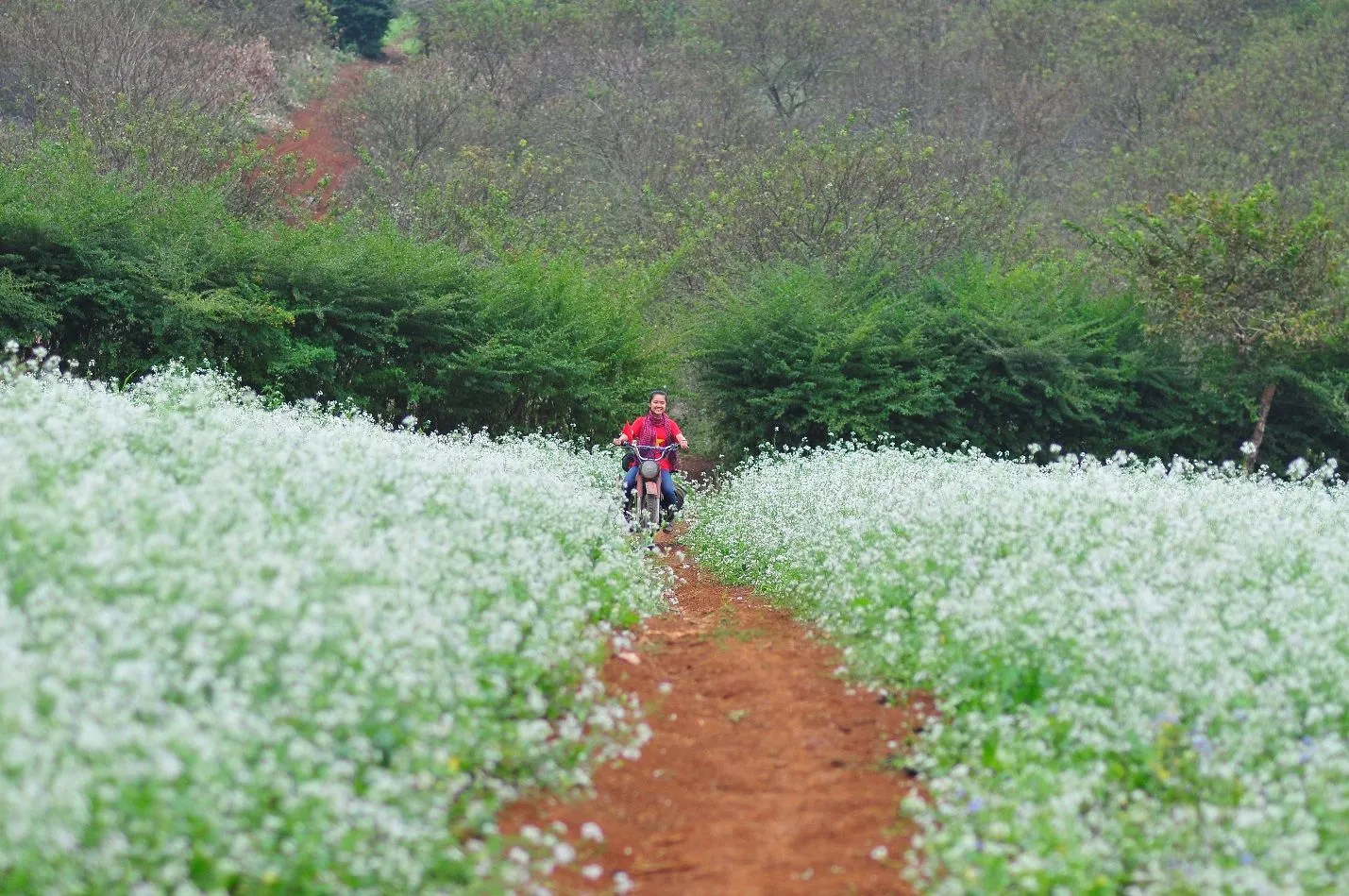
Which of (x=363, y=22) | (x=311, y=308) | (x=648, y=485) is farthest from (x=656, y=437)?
(x=363, y=22)

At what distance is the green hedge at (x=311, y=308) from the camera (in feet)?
61.9

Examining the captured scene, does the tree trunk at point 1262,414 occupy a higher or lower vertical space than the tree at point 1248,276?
lower

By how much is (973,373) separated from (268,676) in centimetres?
1946

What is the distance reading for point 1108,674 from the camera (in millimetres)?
7543

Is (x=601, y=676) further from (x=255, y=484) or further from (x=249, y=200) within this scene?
(x=249, y=200)

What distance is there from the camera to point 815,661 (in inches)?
385

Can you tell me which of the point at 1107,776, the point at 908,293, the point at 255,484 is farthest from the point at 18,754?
the point at 908,293

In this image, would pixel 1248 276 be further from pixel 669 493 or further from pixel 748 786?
pixel 748 786

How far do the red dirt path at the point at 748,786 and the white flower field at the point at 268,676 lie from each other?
0.95ft

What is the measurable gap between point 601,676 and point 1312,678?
4044 mm

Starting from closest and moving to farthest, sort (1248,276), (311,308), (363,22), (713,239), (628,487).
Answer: (628,487) → (311,308) → (1248,276) → (713,239) → (363,22)

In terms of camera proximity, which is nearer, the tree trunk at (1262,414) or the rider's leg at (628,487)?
the rider's leg at (628,487)

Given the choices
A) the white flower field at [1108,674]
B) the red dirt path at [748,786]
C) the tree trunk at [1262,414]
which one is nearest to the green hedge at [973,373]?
the tree trunk at [1262,414]

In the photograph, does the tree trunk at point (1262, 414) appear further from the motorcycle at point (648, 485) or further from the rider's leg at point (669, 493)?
the motorcycle at point (648, 485)
